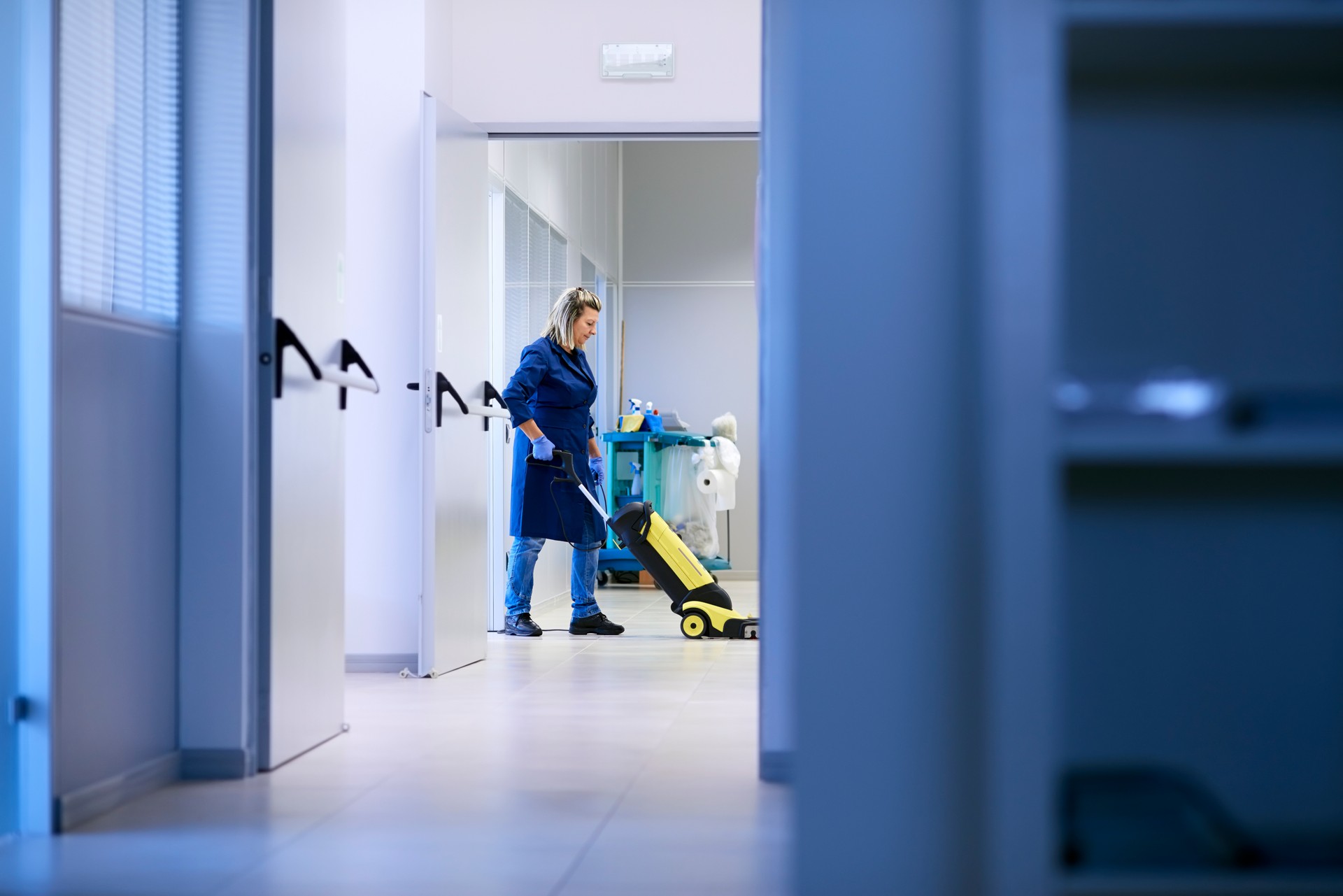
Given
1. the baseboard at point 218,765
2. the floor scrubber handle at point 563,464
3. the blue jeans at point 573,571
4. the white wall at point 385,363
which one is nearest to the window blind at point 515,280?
the floor scrubber handle at point 563,464

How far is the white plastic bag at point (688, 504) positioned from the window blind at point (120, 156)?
537cm

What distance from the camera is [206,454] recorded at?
2.85 meters

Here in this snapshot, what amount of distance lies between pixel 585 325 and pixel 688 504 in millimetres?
2550

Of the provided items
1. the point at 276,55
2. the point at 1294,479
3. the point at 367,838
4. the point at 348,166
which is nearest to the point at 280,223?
the point at 276,55

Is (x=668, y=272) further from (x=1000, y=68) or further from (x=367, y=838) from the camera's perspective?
(x=1000, y=68)

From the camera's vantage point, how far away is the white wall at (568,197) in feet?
21.7

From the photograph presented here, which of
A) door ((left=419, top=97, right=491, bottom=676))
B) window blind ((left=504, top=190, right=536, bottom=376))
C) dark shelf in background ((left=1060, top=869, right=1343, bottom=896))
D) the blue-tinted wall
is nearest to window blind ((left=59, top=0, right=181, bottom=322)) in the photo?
the blue-tinted wall

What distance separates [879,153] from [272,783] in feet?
6.22

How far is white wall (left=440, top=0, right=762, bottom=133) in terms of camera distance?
4.98 metres

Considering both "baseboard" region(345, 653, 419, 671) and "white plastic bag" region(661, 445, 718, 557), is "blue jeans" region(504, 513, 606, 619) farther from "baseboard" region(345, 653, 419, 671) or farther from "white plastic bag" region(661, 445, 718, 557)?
"white plastic bag" region(661, 445, 718, 557)

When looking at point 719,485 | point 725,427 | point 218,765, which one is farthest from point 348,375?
point 725,427

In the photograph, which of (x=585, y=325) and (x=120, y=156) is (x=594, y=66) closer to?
(x=585, y=325)

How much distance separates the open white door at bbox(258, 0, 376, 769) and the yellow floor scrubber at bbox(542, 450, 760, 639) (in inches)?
95.6

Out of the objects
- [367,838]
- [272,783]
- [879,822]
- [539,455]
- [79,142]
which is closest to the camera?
[879,822]
